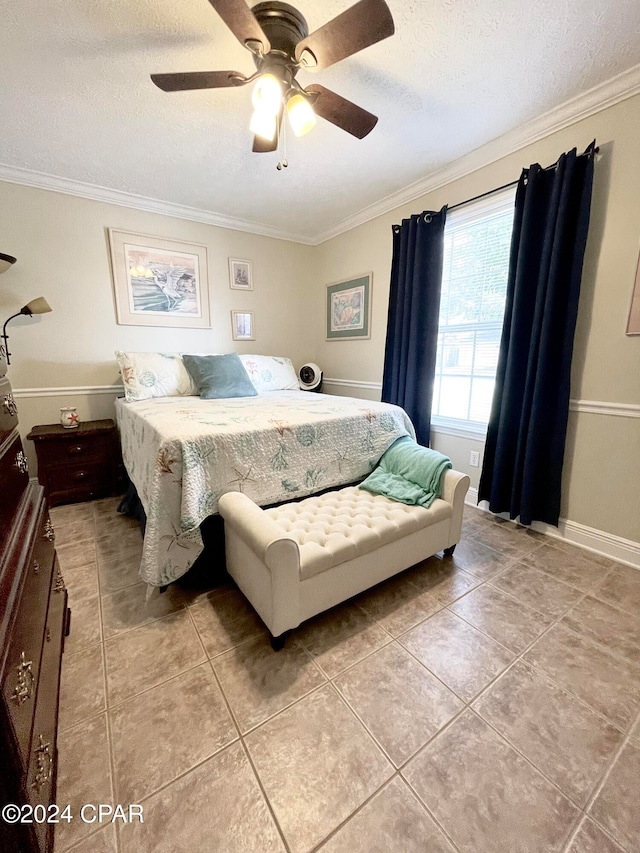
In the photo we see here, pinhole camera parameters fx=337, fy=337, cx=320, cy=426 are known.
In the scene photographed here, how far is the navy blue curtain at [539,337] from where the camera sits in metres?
1.88

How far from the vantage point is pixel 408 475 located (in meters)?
1.94

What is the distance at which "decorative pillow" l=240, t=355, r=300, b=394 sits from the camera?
125 inches

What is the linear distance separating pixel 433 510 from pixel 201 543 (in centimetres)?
116

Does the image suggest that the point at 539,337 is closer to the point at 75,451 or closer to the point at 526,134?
the point at 526,134

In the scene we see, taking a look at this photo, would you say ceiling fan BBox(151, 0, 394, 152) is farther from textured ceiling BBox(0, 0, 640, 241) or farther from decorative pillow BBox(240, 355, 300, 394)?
decorative pillow BBox(240, 355, 300, 394)

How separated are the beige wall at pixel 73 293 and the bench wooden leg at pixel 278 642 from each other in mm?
2627

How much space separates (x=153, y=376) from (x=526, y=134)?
3016mm

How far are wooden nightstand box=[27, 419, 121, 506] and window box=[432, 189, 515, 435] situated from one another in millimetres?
2688

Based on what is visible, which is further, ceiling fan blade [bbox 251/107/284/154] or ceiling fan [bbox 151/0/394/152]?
ceiling fan blade [bbox 251/107/284/154]

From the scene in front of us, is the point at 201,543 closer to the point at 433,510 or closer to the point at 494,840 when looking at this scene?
the point at 433,510

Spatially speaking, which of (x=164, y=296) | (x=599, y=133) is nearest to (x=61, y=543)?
(x=164, y=296)

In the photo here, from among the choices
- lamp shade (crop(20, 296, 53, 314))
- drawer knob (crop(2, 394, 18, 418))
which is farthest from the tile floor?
lamp shade (crop(20, 296, 53, 314))

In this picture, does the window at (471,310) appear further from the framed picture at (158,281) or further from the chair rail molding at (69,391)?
the chair rail molding at (69,391)

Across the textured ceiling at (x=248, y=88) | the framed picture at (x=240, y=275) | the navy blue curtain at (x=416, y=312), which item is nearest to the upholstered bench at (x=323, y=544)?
the navy blue curtain at (x=416, y=312)
